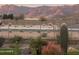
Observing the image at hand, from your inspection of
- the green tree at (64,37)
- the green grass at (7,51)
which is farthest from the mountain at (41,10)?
the green grass at (7,51)

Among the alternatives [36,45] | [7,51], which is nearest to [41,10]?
[36,45]

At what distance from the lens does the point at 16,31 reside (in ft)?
22.1

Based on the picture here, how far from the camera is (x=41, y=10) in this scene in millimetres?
6750

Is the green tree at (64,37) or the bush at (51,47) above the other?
the green tree at (64,37)

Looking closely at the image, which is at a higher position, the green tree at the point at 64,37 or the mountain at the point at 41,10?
the mountain at the point at 41,10

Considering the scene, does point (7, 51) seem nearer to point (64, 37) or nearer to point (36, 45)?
point (36, 45)

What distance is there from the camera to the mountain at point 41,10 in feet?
22.1

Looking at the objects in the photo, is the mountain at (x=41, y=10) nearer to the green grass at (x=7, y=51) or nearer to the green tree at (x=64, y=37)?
the green tree at (x=64, y=37)

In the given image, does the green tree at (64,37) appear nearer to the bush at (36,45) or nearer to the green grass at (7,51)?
the bush at (36,45)

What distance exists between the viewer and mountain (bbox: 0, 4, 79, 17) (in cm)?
675

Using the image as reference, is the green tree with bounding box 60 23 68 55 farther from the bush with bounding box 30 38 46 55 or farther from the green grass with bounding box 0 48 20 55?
the green grass with bounding box 0 48 20 55

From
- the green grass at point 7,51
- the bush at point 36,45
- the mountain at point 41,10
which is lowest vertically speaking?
the green grass at point 7,51
